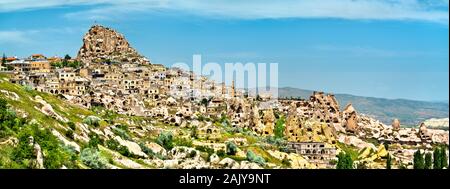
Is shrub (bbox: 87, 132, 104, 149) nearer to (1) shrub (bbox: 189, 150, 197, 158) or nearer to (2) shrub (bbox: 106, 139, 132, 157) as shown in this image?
(2) shrub (bbox: 106, 139, 132, 157)

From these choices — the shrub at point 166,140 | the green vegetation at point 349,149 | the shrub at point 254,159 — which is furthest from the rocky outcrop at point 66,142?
the green vegetation at point 349,149

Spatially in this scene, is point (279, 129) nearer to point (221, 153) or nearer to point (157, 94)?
point (157, 94)

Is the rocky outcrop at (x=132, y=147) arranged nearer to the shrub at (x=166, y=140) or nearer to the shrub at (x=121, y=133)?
the shrub at (x=121, y=133)

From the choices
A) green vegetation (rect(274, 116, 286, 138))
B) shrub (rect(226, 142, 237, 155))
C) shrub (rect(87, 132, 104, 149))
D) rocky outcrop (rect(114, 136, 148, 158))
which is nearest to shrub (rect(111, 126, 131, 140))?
rocky outcrop (rect(114, 136, 148, 158))

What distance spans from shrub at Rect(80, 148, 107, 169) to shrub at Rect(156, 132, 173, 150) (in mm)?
9026

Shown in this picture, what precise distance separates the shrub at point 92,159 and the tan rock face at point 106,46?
48.5 m

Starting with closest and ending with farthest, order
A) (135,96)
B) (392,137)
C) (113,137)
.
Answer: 1. (113,137)
2. (135,96)
3. (392,137)

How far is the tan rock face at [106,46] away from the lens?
72294mm

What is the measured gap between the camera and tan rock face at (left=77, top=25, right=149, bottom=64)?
7229 cm

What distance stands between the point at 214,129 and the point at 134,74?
23324mm
